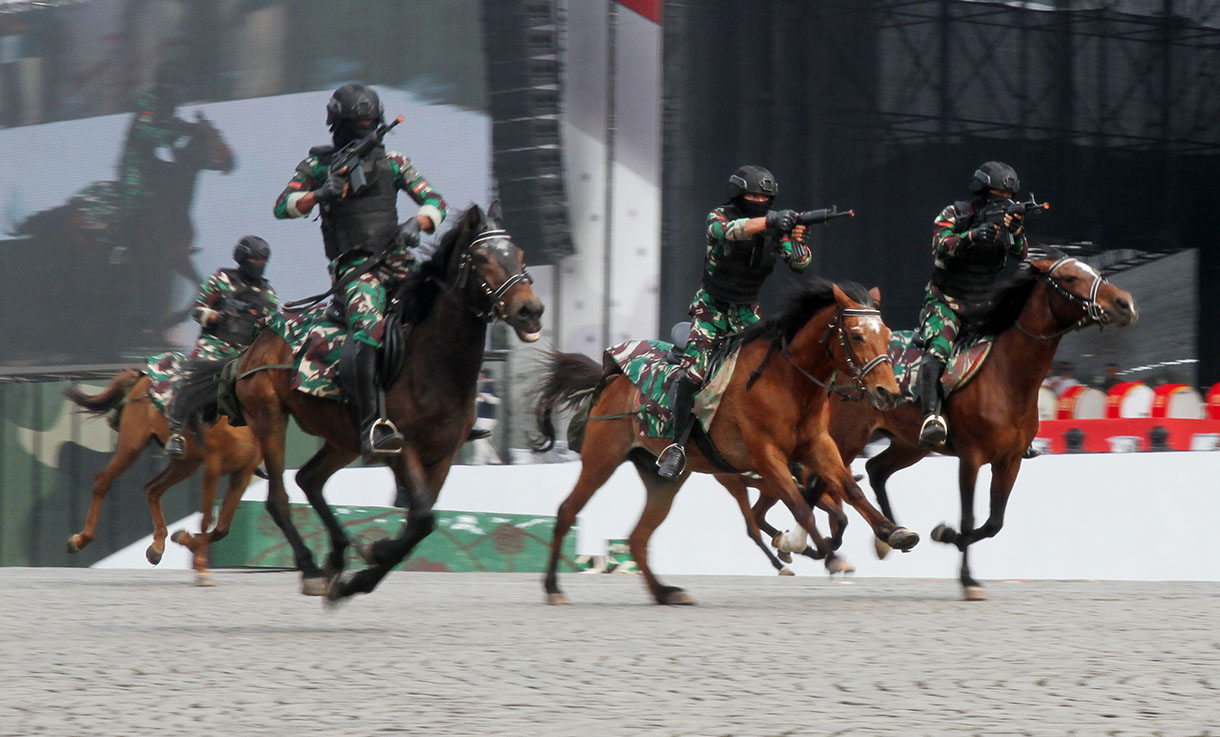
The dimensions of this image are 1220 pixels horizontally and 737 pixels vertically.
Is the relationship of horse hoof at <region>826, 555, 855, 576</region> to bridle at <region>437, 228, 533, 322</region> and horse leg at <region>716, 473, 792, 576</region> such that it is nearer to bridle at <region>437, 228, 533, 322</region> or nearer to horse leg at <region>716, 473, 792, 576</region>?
horse leg at <region>716, 473, 792, 576</region>

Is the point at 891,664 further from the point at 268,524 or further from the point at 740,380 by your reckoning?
the point at 268,524

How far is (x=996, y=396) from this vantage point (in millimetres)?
11242

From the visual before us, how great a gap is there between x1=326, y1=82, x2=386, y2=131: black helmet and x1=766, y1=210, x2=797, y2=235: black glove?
227 centimetres

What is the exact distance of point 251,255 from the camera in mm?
14477

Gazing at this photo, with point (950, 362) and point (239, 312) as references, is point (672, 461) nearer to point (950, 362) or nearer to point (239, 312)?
point (950, 362)

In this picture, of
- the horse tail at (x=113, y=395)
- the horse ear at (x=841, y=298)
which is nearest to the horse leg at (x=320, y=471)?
the horse ear at (x=841, y=298)

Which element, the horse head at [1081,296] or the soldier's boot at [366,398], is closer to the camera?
the soldier's boot at [366,398]

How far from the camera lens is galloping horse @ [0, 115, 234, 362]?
1027 inches

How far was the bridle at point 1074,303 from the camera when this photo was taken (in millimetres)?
10789

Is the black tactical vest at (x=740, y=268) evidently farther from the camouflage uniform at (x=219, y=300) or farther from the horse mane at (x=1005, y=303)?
the camouflage uniform at (x=219, y=300)

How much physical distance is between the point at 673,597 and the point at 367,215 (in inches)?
114

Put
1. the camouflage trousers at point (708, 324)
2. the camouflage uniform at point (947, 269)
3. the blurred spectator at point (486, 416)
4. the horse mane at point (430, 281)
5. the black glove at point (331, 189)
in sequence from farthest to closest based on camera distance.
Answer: the blurred spectator at point (486, 416) → the camouflage uniform at point (947, 269) → the camouflage trousers at point (708, 324) → the black glove at point (331, 189) → the horse mane at point (430, 281)

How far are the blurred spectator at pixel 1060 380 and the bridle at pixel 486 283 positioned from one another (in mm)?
8990

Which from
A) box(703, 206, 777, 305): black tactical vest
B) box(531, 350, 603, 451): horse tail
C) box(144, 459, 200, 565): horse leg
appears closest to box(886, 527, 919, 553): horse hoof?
box(703, 206, 777, 305): black tactical vest
